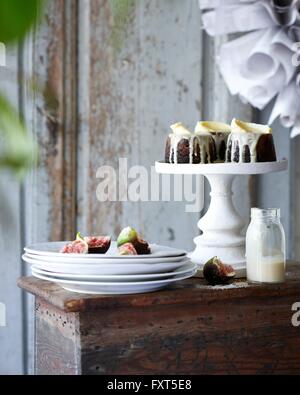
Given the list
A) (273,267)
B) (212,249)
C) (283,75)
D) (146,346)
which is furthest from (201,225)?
(283,75)

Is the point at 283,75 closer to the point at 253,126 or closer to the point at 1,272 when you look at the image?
the point at 253,126

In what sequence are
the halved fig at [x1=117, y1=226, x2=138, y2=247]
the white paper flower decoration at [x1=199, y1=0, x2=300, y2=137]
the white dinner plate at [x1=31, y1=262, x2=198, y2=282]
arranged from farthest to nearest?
the white paper flower decoration at [x1=199, y1=0, x2=300, y2=137] < the halved fig at [x1=117, y1=226, x2=138, y2=247] < the white dinner plate at [x1=31, y1=262, x2=198, y2=282]

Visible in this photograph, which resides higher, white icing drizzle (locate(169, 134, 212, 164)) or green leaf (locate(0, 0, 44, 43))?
white icing drizzle (locate(169, 134, 212, 164))

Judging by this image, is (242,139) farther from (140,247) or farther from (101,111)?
(101,111)

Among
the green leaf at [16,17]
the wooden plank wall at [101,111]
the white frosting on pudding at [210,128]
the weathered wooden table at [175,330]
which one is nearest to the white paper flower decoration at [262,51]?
the wooden plank wall at [101,111]

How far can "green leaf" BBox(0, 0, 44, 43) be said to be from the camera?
7.1 inches

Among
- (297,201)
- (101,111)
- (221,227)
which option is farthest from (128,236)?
(297,201)

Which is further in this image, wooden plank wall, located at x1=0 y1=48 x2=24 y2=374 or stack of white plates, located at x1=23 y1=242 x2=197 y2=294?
wooden plank wall, located at x1=0 y1=48 x2=24 y2=374

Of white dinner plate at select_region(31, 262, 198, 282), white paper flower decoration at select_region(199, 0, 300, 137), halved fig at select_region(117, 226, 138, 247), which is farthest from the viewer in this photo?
white paper flower decoration at select_region(199, 0, 300, 137)

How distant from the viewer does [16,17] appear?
0.60ft

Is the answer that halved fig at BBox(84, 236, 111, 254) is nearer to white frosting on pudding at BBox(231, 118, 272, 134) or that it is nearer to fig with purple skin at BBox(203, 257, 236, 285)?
fig with purple skin at BBox(203, 257, 236, 285)

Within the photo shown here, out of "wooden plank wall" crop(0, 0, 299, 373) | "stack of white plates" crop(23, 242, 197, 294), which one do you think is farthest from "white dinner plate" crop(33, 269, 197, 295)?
"wooden plank wall" crop(0, 0, 299, 373)

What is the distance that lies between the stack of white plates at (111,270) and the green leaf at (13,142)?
96 cm

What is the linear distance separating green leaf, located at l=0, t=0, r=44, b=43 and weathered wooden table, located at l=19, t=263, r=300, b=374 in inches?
37.9
